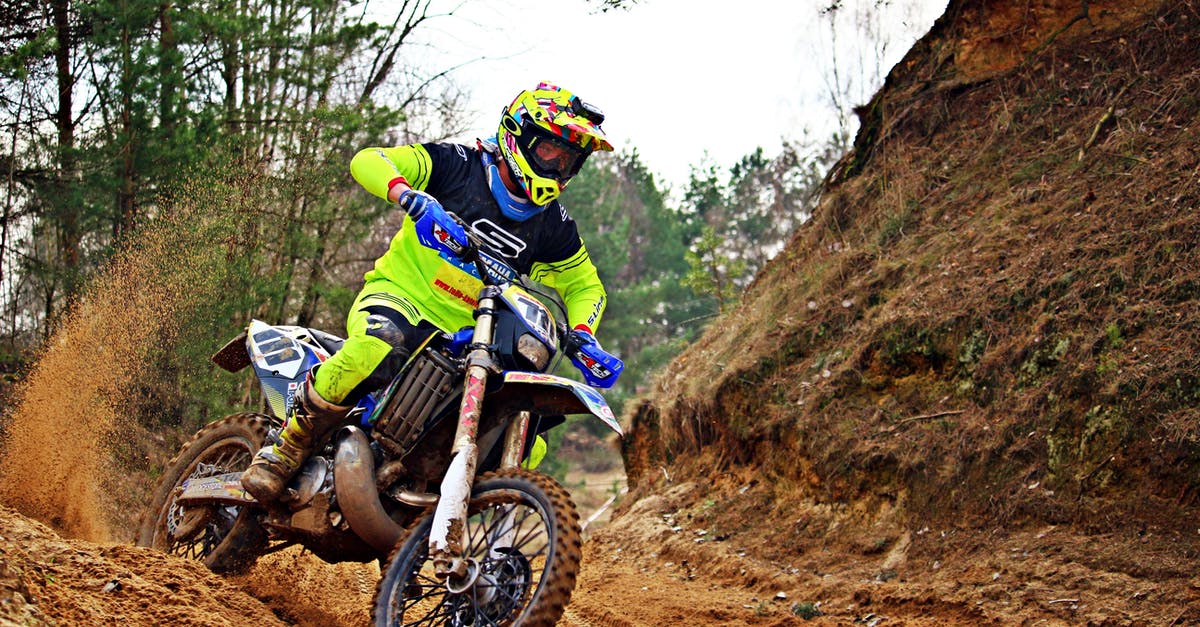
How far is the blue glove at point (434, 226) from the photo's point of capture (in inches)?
198

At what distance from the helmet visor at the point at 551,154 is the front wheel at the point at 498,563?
1.70 meters

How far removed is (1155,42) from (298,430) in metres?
8.08

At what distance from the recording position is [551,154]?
556cm

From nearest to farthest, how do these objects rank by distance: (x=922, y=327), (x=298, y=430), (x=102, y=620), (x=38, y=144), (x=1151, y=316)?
(x=102, y=620) < (x=298, y=430) < (x=1151, y=316) < (x=922, y=327) < (x=38, y=144)

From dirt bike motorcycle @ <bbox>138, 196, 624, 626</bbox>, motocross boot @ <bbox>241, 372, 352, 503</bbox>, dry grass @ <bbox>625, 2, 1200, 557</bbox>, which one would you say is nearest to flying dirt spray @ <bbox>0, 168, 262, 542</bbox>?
dirt bike motorcycle @ <bbox>138, 196, 624, 626</bbox>

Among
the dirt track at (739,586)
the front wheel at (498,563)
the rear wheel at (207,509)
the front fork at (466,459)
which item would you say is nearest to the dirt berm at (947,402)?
the dirt track at (739,586)

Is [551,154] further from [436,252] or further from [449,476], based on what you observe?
[449,476]

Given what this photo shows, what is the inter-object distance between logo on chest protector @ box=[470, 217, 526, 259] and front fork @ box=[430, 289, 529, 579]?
0.67 m

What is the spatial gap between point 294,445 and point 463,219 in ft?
4.91

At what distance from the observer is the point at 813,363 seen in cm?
918

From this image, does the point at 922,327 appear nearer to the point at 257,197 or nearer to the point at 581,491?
the point at 257,197

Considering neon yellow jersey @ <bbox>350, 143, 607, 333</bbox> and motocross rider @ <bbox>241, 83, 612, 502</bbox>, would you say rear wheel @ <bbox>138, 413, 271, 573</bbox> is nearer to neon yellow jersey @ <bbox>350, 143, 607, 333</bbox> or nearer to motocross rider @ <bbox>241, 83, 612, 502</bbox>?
motocross rider @ <bbox>241, 83, 612, 502</bbox>

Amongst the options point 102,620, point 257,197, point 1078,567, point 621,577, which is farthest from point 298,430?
point 257,197

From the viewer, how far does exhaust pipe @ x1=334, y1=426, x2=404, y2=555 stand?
5.12 m
